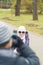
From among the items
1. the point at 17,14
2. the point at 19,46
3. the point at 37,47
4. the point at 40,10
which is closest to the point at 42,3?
the point at 40,10

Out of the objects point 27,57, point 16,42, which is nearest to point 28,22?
point 16,42

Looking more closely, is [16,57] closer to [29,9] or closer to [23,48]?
[23,48]

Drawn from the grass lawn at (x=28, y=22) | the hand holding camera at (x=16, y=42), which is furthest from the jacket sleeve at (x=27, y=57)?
the grass lawn at (x=28, y=22)

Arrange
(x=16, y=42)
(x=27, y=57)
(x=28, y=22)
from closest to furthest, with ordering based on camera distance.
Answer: (x=27, y=57), (x=16, y=42), (x=28, y=22)

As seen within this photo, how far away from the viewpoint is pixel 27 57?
211 centimetres

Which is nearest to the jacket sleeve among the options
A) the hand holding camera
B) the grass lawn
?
the hand holding camera

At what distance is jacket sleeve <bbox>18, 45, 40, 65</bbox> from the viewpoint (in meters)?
2.00

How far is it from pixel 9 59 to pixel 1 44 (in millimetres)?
137

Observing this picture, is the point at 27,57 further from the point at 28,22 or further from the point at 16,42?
the point at 28,22

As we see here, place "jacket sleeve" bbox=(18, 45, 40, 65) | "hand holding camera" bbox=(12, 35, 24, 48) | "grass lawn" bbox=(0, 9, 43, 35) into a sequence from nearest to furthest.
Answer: "jacket sleeve" bbox=(18, 45, 40, 65), "hand holding camera" bbox=(12, 35, 24, 48), "grass lawn" bbox=(0, 9, 43, 35)

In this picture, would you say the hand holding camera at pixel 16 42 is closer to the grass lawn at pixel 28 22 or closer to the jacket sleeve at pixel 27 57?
the jacket sleeve at pixel 27 57

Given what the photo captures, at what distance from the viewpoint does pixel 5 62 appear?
1.94 meters

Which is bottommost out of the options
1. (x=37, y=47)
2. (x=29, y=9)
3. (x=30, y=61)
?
(x=29, y=9)

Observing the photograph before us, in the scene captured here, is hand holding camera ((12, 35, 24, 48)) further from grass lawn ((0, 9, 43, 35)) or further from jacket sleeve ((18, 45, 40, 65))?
grass lawn ((0, 9, 43, 35))
